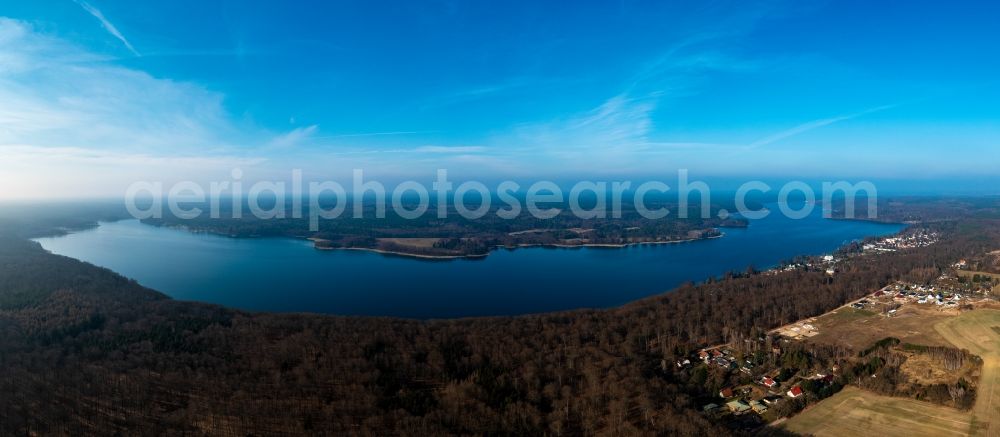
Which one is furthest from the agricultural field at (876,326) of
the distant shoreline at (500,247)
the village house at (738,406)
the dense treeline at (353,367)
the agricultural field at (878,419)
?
the distant shoreline at (500,247)

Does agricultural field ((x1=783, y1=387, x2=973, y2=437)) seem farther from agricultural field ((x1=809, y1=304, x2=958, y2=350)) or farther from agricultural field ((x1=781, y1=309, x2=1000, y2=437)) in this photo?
agricultural field ((x1=809, y1=304, x2=958, y2=350))

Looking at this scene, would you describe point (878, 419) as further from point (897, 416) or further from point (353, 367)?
point (353, 367)

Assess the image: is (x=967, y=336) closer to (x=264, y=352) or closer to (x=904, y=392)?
(x=904, y=392)

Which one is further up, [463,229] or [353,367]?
[463,229]

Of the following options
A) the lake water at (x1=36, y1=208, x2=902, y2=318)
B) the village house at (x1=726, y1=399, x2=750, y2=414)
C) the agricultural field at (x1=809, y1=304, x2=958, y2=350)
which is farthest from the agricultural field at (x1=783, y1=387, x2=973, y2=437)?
the lake water at (x1=36, y1=208, x2=902, y2=318)

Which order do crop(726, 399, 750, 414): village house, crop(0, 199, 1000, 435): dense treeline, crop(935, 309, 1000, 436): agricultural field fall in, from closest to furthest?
crop(0, 199, 1000, 435): dense treeline
crop(935, 309, 1000, 436): agricultural field
crop(726, 399, 750, 414): village house

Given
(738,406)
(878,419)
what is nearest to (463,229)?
(738,406)
